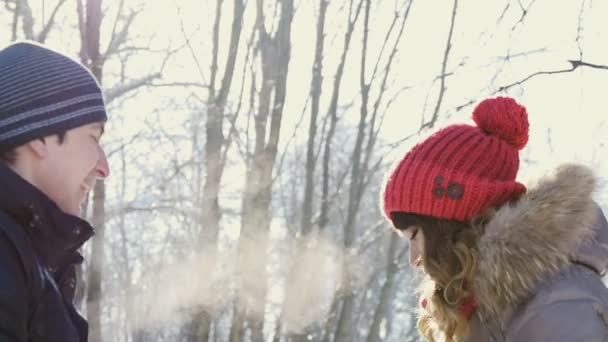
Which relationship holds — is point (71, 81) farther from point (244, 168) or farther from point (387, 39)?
point (244, 168)

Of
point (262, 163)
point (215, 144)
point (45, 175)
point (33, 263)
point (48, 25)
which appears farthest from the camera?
point (215, 144)

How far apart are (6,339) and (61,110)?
0.57 metres

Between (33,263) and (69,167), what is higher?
(69,167)

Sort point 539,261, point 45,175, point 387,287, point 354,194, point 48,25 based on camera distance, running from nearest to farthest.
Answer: point 45,175 → point 539,261 → point 48,25 → point 387,287 → point 354,194

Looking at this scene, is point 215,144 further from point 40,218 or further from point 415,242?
point 40,218

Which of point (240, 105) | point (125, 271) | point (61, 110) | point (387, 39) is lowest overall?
point (125, 271)

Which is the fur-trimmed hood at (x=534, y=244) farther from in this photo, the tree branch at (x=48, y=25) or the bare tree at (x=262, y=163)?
the tree branch at (x=48, y=25)

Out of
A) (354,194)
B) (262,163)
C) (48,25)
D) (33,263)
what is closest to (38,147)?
(33,263)

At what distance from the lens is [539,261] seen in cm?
194

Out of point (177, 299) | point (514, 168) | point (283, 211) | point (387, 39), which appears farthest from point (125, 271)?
point (514, 168)

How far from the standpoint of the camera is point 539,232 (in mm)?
1986

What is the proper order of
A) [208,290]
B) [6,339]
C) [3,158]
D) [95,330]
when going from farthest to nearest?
[208,290] < [95,330] < [3,158] < [6,339]

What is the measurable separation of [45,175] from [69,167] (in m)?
0.06

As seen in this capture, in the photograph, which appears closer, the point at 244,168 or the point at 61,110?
the point at 61,110
